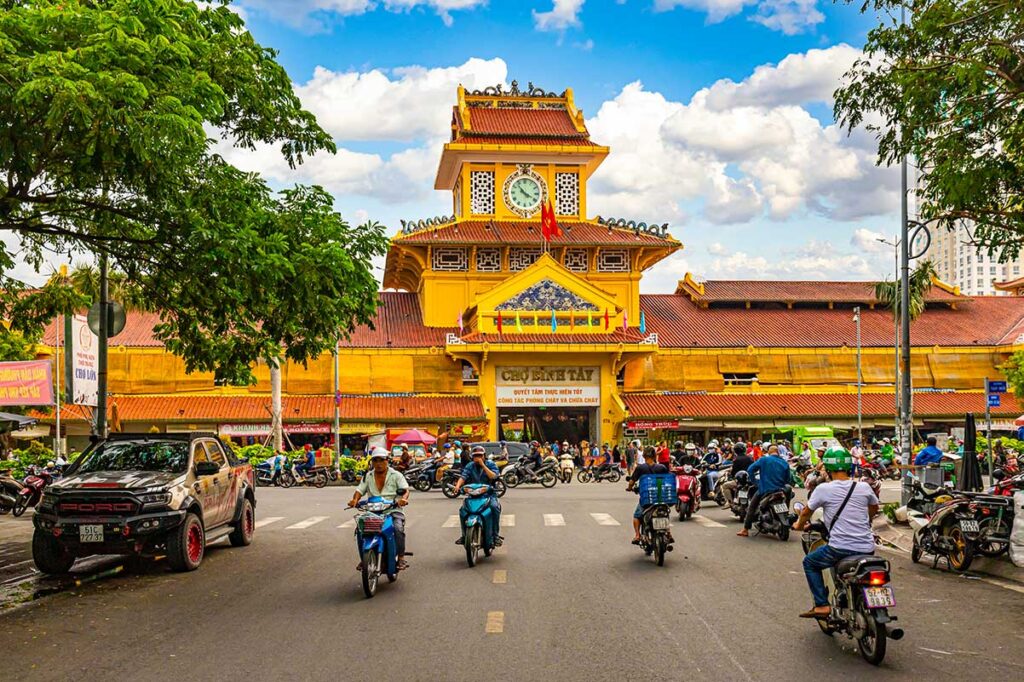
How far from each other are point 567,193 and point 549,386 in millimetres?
10406

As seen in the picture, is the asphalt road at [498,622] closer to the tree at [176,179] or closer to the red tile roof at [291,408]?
the tree at [176,179]

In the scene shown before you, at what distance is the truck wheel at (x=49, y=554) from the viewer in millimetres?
13430

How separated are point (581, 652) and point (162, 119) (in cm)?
669

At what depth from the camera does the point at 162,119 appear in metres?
10.9

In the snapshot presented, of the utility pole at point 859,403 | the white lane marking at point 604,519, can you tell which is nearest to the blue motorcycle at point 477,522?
the white lane marking at point 604,519

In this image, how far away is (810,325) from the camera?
5594 centimetres

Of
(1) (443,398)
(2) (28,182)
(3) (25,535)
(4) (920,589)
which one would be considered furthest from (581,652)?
(1) (443,398)

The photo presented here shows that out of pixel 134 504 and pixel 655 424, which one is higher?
pixel 134 504

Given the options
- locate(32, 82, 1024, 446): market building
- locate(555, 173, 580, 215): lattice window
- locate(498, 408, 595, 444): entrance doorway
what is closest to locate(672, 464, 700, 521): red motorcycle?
locate(32, 82, 1024, 446): market building

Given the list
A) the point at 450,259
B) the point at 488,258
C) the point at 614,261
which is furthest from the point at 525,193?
the point at 614,261

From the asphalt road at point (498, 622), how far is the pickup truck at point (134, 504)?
476mm

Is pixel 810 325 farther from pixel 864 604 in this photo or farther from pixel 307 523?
pixel 864 604

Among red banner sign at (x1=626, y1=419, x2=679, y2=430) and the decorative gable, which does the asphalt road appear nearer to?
red banner sign at (x1=626, y1=419, x2=679, y2=430)

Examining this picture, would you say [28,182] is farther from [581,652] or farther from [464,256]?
[464,256]
